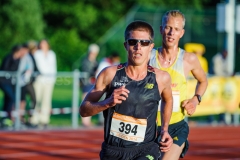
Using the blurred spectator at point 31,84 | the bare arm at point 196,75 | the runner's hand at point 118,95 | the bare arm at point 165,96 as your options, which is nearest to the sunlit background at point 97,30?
the blurred spectator at point 31,84

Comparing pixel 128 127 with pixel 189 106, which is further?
pixel 189 106

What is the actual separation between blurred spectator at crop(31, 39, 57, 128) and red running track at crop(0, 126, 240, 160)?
0.48 meters

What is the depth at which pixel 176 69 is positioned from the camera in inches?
304

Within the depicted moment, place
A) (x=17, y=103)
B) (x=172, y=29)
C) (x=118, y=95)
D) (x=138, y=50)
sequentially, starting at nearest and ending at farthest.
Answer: (x=118, y=95), (x=138, y=50), (x=172, y=29), (x=17, y=103)

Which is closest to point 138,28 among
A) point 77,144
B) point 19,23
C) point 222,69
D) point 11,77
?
point 77,144

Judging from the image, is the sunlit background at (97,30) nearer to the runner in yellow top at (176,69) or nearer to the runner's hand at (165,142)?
the runner in yellow top at (176,69)

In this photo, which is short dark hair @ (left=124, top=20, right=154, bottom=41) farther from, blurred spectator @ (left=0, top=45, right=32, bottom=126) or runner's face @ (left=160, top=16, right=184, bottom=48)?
blurred spectator @ (left=0, top=45, right=32, bottom=126)

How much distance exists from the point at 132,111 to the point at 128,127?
0.14 m

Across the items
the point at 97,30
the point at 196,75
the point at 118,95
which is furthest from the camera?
the point at 97,30

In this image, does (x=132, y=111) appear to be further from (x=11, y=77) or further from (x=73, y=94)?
(x=73, y=94)

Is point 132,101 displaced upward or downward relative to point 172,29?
downward

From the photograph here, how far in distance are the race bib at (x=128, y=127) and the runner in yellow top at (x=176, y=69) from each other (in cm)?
119

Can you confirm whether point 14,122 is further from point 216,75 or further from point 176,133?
point 176,133

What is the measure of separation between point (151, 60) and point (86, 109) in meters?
1.72
